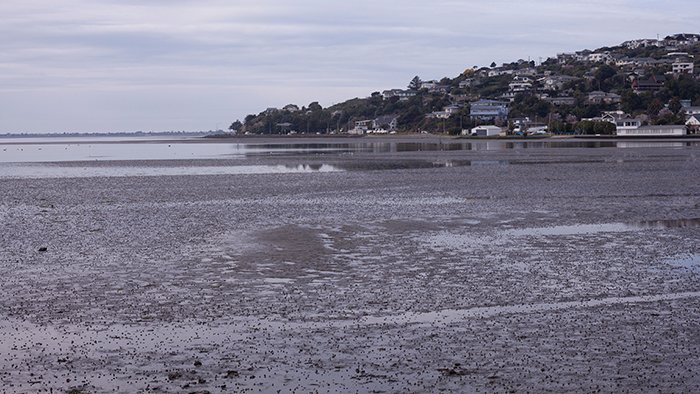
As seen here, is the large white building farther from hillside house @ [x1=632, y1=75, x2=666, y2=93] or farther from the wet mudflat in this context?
the wet mudflat

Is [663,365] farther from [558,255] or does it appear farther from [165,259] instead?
[165,259]

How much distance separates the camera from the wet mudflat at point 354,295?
9836 millimetres

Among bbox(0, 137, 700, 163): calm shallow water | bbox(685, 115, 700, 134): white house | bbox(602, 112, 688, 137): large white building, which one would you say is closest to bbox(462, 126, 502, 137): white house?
bbox(602, 112, 688, 137): large white building

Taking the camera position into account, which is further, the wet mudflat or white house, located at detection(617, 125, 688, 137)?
white house, located at detection(617, 125, 688, 137)

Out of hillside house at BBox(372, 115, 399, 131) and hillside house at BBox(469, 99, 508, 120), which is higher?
hillside house at BBox(469, 99, 508, 120)

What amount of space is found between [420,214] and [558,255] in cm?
862

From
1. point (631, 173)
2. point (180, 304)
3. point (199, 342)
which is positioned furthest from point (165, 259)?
point (631, 173)

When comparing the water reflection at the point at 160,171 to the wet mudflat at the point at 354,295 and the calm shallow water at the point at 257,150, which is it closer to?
the calm shallow water at the point at 257,150

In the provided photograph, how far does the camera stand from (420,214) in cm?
2655

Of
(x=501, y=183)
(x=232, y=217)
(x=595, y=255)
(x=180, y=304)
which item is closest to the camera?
(x=180, y=304)

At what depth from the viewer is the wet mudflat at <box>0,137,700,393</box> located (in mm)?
9836

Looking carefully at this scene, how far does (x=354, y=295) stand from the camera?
14250mm

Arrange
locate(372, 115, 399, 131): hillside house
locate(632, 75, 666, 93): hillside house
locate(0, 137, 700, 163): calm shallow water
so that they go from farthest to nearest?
locate(372, 115, 399, 131): hillside house → locate(632, 75, 666, 93): hillside house → locate(0, 137, 700, 163): calm shallow water

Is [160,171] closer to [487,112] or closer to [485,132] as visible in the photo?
[485,132]
